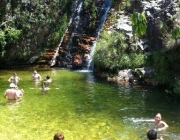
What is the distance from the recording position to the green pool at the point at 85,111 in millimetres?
13969

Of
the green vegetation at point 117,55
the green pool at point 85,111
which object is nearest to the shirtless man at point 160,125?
the green pool at point 85,111

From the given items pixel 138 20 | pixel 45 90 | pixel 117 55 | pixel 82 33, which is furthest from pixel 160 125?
pixel 82 33

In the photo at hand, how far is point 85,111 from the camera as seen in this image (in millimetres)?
17312

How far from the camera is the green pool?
14.0m

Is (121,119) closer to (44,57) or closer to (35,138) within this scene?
(35,138)

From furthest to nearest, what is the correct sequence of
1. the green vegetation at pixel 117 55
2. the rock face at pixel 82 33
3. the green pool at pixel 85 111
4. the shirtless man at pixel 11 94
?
Answer: the rock face at pixel 82 33, the green vegetation at pixel 117 55, the shirtless man at pixel 11 94, the green pool at pixel 85 111

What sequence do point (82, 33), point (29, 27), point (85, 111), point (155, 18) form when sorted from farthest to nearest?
point (82, 33)
point (29, 27)
point (155, 18)
point (85, 111)

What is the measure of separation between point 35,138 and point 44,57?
21.4 metres

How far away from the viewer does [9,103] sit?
18.5 metres

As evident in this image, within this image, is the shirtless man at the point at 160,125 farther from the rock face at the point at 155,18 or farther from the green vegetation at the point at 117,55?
the rock face at the point at 155,18

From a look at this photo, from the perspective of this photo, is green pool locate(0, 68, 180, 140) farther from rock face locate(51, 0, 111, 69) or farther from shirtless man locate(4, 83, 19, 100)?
rock face locate(51, 0, 111, 69)

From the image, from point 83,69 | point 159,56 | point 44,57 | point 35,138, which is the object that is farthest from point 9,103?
point 44,57

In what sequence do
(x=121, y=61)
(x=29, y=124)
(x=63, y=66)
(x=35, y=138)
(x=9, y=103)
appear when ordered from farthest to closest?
(x=63, y=66) < (x=121, y=61) < (x=9, y=103) < (x=29, y=124) < (x=35, y=138)

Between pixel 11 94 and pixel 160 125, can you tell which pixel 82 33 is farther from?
pixel 160 125
